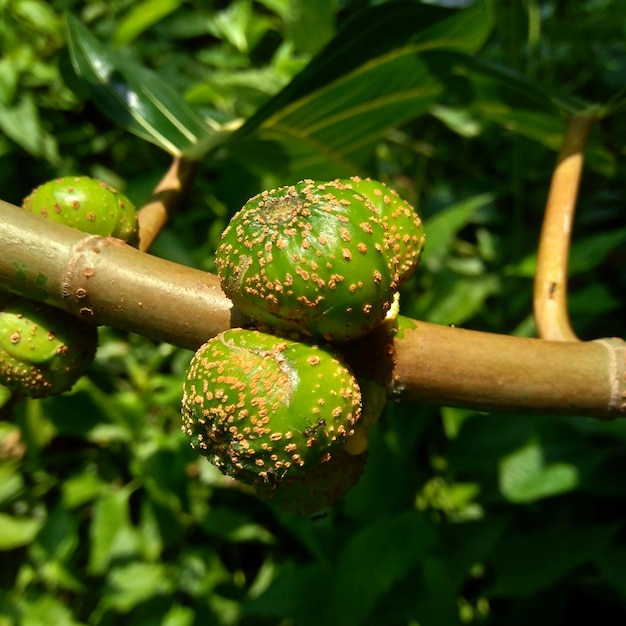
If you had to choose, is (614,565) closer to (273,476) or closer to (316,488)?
(316,488)

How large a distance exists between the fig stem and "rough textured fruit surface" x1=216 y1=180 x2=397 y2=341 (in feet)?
0.91

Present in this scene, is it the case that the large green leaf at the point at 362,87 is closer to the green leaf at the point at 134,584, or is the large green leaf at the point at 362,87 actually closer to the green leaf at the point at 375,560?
the green leaf at the point at 375,560

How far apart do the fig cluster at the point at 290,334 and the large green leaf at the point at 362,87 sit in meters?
0.50

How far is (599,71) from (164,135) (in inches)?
69.4

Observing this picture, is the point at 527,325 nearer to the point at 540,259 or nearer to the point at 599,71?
the point at 540,259

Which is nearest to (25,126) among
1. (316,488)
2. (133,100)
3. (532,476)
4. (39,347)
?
(133,100)

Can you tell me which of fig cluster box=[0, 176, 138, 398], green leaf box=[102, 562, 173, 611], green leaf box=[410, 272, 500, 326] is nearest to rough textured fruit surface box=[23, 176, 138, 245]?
fig cluster box=[0, 176, 138, 398]

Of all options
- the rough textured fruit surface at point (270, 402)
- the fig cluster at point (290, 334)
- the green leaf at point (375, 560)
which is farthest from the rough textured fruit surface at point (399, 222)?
the green leaf at point (375, 560)

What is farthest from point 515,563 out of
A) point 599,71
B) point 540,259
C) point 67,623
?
point 599,71

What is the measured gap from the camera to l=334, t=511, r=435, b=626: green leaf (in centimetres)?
142

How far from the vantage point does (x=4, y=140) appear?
6.60 feet

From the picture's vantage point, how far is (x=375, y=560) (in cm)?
147

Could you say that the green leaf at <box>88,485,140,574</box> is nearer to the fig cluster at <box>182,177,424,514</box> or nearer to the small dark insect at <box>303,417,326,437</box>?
the fig cluster at <box>182,177,424,514</box>

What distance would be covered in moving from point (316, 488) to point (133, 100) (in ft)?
3.01
